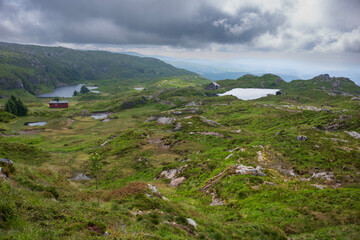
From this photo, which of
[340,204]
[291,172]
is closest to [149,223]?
[340,204]

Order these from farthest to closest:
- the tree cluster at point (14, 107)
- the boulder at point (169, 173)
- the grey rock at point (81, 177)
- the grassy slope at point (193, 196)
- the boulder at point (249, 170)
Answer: the tree cluster at point (14, 107) < the grey rock at point (81, 177) < the boulder at point (169, 173) < the boulder at point (249, 170) < the grassy slope at point (193, 196)

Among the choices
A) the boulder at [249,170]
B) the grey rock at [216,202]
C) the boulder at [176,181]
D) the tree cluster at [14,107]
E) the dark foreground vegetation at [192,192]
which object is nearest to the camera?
the dark foreground vegetation at [192,192]

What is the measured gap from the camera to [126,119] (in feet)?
472

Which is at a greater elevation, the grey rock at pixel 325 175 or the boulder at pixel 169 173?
the grey rock at pixel 325 175

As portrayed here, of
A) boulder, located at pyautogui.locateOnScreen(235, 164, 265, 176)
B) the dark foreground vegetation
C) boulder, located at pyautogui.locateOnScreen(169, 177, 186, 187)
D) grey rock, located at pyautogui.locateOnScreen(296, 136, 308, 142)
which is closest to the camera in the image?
the dark foreground vegetation

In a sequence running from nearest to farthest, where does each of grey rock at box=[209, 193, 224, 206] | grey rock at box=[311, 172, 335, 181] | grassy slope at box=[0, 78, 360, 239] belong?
1. grassy slope at box=[0, 78, 360, 239]
2. grey rock at box=[209, 193, 224, 206]
3. grey rock at box=[311, 172, 335, 181]

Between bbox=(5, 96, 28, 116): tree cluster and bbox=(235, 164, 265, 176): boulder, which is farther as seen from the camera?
bbox=(5, 96, 28, 116): tree cluster

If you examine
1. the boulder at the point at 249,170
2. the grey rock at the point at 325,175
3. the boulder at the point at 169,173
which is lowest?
the boulder at the point at 169,173

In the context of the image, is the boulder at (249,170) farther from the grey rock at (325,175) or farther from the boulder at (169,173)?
the boulder at (169,173)

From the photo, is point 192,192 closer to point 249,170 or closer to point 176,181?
point 176,181

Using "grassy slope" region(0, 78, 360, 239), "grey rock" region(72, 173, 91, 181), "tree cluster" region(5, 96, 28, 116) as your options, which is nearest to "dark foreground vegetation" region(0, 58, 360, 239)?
"grassy slope" region(0, 78, 360, 239)

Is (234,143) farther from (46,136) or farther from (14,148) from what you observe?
(46,136)

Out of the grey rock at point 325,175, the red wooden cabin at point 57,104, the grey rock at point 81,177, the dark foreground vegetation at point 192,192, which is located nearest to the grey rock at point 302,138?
the dark foreground vegetation at point 192,192

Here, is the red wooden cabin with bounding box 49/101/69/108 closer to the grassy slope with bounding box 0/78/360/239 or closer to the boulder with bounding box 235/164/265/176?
the grassy slope with bounding box 0/78/360/239
